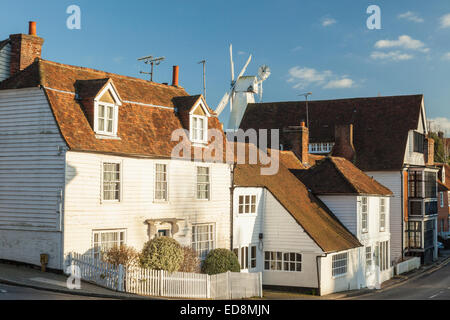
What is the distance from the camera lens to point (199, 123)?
30.5 metres

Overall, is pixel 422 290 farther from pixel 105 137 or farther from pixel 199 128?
pixel 105 137

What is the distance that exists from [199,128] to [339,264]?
442 inches

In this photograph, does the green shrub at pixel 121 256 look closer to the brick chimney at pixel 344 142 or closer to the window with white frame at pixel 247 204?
the window with white frame at pixel 247 204

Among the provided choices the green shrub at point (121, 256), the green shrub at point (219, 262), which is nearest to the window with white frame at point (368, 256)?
the green shrub at point (219, 262)

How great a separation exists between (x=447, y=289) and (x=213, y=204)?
50.8ft

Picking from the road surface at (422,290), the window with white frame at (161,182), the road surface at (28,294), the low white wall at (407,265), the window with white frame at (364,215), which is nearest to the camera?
the road surface at (28,294)

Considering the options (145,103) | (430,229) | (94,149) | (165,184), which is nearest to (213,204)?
(165,184)

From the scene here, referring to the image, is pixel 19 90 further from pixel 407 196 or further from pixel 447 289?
pixel 407 196

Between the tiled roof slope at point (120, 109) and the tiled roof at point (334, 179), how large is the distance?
1073cm

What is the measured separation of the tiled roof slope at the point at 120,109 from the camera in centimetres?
2364

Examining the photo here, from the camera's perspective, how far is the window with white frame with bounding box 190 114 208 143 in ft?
98.4

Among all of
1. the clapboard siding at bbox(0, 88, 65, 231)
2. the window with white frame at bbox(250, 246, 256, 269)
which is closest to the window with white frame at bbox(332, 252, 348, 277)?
the window with white frame at bbox(250, 246, 256, 269)

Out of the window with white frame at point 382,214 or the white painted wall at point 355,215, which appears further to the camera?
the window with white frame at point 382,214

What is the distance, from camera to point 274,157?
38.1 meters
